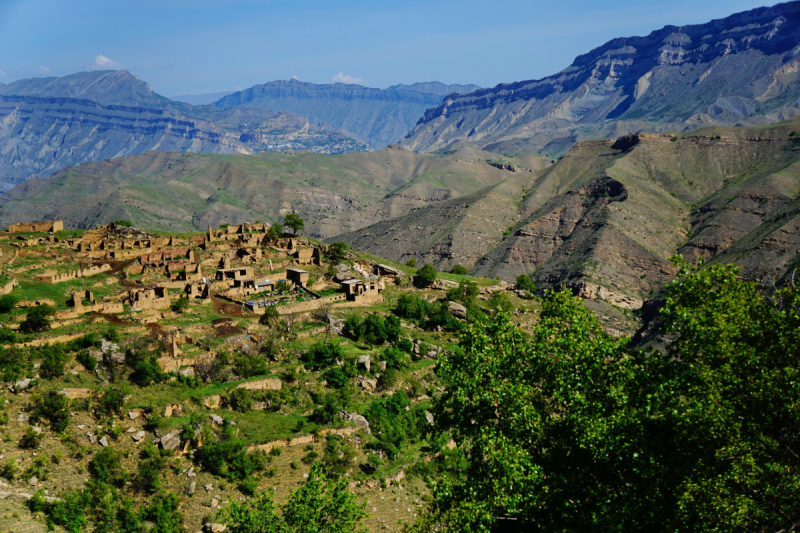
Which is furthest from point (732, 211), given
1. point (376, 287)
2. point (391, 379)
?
point (391, 379)

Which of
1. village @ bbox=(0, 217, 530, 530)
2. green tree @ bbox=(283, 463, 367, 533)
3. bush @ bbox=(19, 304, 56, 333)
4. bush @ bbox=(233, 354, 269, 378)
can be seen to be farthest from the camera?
bush @ bbox=(233, 354, 269, 378)

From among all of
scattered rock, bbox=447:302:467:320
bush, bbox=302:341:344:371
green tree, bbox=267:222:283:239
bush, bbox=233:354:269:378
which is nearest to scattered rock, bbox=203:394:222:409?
bush, bbox=233:354:269:378

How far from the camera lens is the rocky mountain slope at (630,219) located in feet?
379

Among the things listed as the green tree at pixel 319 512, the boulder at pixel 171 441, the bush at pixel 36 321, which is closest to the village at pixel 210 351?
the boulder at pixel 171 441

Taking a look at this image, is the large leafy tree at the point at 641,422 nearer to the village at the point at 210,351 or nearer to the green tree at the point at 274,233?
the village at the point at 210,351

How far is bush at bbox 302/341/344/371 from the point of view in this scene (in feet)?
143

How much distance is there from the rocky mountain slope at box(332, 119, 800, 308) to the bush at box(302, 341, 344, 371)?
7547 centimetres

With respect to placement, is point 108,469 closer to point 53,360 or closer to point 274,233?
point 53,360

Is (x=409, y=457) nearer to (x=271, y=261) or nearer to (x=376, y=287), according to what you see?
(x=376, y=287)

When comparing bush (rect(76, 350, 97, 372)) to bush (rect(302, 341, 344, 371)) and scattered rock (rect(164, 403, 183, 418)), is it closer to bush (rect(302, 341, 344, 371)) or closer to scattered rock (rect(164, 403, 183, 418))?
scattered rock (rect(164, 403, 183, 418))

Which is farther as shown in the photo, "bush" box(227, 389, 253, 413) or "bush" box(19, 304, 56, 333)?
"bush" box(19, 304, 56, 333)

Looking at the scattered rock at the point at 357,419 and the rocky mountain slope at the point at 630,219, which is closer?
the scattered rock at the point at 357,419

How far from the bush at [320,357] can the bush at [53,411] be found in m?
16.4

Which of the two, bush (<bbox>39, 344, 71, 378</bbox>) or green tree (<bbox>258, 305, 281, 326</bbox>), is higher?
bush (<bbox>39, 344, 71, 378</bbox>)
